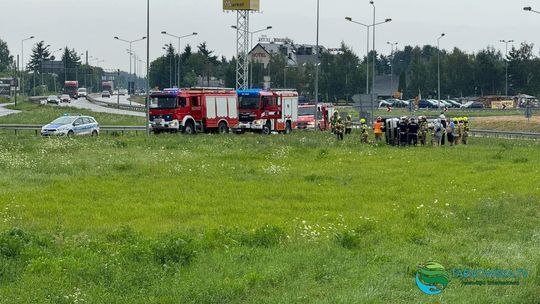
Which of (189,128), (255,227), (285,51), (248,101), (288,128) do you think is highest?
(285,51)

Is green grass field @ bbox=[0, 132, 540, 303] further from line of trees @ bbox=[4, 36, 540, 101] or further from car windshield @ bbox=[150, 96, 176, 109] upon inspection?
line of trees @ bbox=[4, 36, 540, 101]

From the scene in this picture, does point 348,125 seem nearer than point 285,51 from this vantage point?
Yes

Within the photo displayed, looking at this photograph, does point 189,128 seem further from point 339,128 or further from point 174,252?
point 174,252

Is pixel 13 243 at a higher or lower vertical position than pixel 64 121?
lower

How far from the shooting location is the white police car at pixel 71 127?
141 feet

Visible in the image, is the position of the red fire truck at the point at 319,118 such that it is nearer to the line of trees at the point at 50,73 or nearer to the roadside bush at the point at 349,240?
the roadside bush at the point at 349,240

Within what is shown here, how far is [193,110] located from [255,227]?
98.4ft

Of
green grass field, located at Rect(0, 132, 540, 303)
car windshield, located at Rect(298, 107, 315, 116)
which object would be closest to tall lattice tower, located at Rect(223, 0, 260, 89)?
car windshield, located at Rect(298, 107, 315, 116)

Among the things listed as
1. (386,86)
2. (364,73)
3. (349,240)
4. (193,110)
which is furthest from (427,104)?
(349,240)

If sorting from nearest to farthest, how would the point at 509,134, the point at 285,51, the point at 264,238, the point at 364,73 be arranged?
the point at 264,238
the point at 509,134
the point at 364,73
the point at 285,51

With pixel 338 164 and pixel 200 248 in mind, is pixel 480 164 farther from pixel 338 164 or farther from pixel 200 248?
pixel 200 248

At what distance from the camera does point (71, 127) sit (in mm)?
43812

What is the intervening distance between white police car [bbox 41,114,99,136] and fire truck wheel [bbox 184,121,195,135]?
16.5ft

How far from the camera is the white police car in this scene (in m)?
42.9
